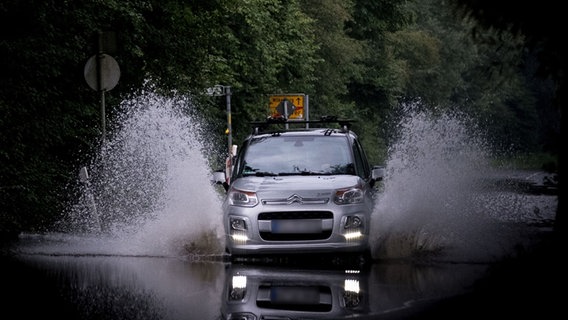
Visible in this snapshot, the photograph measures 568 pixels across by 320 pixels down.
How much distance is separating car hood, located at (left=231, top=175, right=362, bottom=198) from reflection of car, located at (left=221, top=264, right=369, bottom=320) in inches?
38.1

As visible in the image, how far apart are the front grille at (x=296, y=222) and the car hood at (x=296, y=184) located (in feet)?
0.81

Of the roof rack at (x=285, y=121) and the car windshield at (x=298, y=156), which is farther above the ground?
the roof rack at (x=285, y=121)

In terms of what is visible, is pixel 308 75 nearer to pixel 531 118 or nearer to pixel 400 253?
pixel 400 253

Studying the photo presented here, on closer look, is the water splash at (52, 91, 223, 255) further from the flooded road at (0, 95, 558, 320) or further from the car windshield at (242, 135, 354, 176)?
the car windshield at (242, 135, 354, 176)

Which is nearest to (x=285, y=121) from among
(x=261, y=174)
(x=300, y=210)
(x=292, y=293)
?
(x=261, y=174)

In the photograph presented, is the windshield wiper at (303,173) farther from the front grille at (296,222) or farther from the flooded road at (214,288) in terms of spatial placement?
the flooded road at (214,288)

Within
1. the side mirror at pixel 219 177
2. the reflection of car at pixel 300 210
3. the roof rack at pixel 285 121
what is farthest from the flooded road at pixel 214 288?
the roof rack at pixel 285 121

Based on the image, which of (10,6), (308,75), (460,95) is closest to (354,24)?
(308,75)

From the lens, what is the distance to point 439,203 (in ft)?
63.2

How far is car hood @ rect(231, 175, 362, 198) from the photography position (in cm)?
1473

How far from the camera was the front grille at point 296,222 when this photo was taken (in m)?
Answer: 14.5

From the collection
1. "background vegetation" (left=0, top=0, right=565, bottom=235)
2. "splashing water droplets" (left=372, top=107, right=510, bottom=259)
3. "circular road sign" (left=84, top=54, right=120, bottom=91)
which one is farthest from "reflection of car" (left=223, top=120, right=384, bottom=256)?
"circular road sign" (left=84, top=54, right=120, bottom=91)

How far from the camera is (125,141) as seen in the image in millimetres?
23562

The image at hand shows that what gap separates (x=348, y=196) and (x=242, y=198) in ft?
4.30
